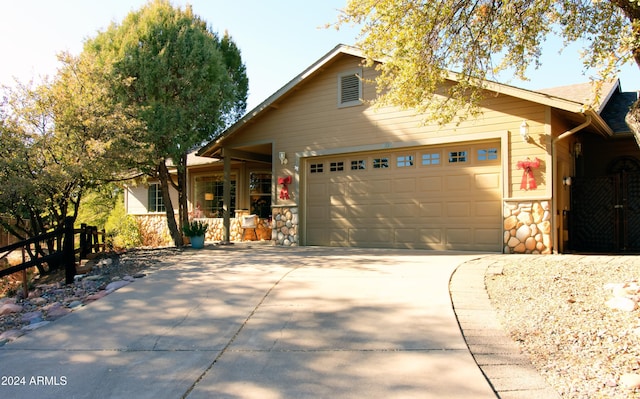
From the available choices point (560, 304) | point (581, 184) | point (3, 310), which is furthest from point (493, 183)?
point (3, 310)

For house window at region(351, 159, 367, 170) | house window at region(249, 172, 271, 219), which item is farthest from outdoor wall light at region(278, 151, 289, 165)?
house window at region(249, 172, 271, 219)

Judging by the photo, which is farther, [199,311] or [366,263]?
[366,263]

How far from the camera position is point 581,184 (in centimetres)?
996

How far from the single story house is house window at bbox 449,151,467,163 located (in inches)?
0.9

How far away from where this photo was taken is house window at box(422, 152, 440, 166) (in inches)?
388

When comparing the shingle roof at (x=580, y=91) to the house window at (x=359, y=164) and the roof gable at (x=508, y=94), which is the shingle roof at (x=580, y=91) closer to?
the roof gable at (x=508, y=94)

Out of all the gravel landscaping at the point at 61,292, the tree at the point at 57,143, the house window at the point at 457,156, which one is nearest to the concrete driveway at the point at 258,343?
the gravel landscaping at the point at 61,292

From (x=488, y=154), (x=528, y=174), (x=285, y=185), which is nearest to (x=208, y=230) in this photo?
(x=285, y=185)

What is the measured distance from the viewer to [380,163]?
10.6 metres

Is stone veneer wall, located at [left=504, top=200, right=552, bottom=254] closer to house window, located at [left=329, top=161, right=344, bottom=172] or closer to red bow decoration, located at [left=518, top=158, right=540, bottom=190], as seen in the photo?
red bow decoration, located at [left=518, top=158, right=540, bottom=190]

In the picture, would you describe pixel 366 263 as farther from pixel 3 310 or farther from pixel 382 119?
pixel 3 310

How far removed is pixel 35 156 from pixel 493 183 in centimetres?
879

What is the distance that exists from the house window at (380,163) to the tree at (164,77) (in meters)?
4.37

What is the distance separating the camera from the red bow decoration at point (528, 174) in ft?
28.3
